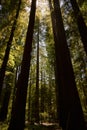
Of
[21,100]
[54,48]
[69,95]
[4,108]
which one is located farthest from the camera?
[4,108]

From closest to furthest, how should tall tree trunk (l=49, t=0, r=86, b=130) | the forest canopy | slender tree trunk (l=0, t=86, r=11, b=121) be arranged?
tall tree trunk (l=49, t=0, r=86, b=130)
the forest canopy
slender tree trunk (l=0, t=86, r=11, b=121)

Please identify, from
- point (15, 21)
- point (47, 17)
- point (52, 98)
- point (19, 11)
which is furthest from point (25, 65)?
point (52, 98)

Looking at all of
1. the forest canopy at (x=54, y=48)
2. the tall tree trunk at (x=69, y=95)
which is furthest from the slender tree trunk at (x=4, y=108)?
the tall tree trunk at (x=69, y=95)

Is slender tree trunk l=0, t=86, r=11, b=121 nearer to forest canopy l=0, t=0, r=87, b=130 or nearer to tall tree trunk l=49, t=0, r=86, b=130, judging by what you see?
forest canopy l=0, t=0, r=87, b=130

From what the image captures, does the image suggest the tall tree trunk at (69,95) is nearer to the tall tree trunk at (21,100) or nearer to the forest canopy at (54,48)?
the forest canopy at (54,48)

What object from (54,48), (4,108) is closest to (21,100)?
(54,48)

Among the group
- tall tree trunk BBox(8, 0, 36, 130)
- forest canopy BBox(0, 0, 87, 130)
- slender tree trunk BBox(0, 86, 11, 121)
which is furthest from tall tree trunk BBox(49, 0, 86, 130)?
slender tree trunk BBox(0, 86, 11, 121)

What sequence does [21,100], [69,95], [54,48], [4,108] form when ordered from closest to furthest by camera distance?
[69,95]
[21,100]
[54,48]
[4,108]

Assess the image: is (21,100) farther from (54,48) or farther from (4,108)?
(4,108)

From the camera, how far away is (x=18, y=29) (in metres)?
14.3

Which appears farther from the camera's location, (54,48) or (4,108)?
(4,108)

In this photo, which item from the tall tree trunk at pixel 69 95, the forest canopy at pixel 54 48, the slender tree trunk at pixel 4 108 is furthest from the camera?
the slender tree trunk at pixel 4 108

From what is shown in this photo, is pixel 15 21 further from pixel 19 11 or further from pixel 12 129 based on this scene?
pixel 12 129

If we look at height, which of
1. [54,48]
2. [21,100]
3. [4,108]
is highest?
[54,48]
